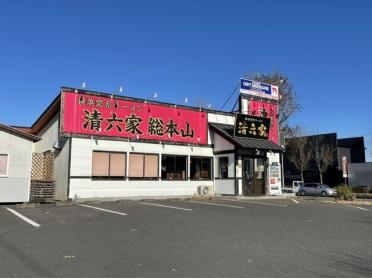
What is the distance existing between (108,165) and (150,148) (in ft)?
9.68

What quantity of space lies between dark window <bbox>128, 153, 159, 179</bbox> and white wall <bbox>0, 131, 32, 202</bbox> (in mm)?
6407

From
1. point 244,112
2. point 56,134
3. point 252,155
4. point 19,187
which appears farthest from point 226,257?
point 244,112

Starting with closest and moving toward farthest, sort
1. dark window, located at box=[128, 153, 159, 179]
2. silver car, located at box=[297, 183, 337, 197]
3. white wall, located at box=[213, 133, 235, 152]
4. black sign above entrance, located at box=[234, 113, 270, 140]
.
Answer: dark window, located at box=[128, 153, 159, 179], white wall, located at box=[213, 133, 235, 152], black sign above entrance, located at box=[234, 113, 270, 140], silver car, located at box=[297, 183, 337, 197]

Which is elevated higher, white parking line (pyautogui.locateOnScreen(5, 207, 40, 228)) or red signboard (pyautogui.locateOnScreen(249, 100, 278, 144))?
red signboard (pyautogui.locateOnScreen(249, 100, 278, 144))

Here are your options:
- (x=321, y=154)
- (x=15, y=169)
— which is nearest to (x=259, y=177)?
(x=15, y=169)

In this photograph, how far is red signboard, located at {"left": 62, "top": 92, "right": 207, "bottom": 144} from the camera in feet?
76.2

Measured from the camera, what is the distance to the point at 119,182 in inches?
955

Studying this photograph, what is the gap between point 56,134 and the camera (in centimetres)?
2489

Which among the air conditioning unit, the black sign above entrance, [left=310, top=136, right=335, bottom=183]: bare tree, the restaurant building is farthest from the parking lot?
[left=310, top=136, right=335, bottom=183]: bare tree

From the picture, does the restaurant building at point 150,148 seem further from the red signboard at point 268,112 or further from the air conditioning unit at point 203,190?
the red signboard at point 268,112

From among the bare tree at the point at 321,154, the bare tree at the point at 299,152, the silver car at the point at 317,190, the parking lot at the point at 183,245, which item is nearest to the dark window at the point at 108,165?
the parking lot at the point at 183,245

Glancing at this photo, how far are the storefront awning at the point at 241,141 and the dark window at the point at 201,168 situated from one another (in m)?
2.05

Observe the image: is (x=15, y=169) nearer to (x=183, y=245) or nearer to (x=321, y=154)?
(x=183, y=245)

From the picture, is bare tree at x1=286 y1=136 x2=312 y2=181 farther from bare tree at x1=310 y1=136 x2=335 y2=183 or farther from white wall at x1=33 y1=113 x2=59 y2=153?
white wall at x1=33 y1=113 x2=59 y2=153
